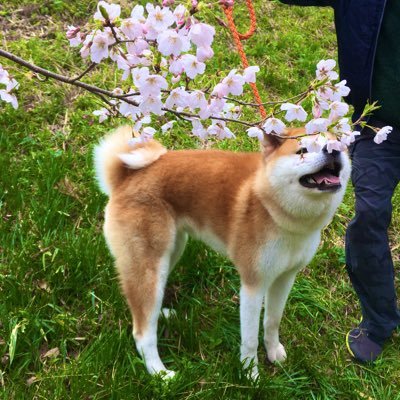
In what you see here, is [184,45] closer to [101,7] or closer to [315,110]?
[101,7]

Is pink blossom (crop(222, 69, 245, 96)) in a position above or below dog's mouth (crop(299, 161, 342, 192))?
above

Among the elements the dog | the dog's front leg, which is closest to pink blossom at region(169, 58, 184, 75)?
the dog

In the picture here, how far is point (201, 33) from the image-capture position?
1385 mm

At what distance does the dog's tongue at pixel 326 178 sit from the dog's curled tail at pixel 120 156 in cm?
103

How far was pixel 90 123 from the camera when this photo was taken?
176 inches

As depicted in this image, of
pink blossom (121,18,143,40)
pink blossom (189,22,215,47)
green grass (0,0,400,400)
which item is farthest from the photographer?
green grass (0,0,400,400)

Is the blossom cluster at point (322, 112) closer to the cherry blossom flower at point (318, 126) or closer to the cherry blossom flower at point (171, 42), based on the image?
the cherry blossom flower at point (318, 126)

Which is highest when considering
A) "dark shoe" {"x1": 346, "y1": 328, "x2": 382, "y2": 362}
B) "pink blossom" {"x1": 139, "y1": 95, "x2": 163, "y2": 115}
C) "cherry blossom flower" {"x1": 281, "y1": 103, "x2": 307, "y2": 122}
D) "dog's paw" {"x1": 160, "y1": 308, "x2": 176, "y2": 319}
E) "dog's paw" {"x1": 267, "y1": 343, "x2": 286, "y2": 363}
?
"pink blossom" {"x1": 139, "y1": 95, "x2": 163, "y2": 115}

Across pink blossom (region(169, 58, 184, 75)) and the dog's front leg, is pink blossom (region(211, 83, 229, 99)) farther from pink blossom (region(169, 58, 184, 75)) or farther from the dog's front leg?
the dog's front leg

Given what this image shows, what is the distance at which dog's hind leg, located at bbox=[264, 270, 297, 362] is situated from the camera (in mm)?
2914

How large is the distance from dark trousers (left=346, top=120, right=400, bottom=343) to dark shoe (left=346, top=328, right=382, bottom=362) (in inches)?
4.9

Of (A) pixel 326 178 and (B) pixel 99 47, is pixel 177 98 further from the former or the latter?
(A) pixel 326 178

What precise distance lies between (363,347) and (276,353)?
22.3 inches

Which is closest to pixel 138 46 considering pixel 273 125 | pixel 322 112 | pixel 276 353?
pixel 273 125
